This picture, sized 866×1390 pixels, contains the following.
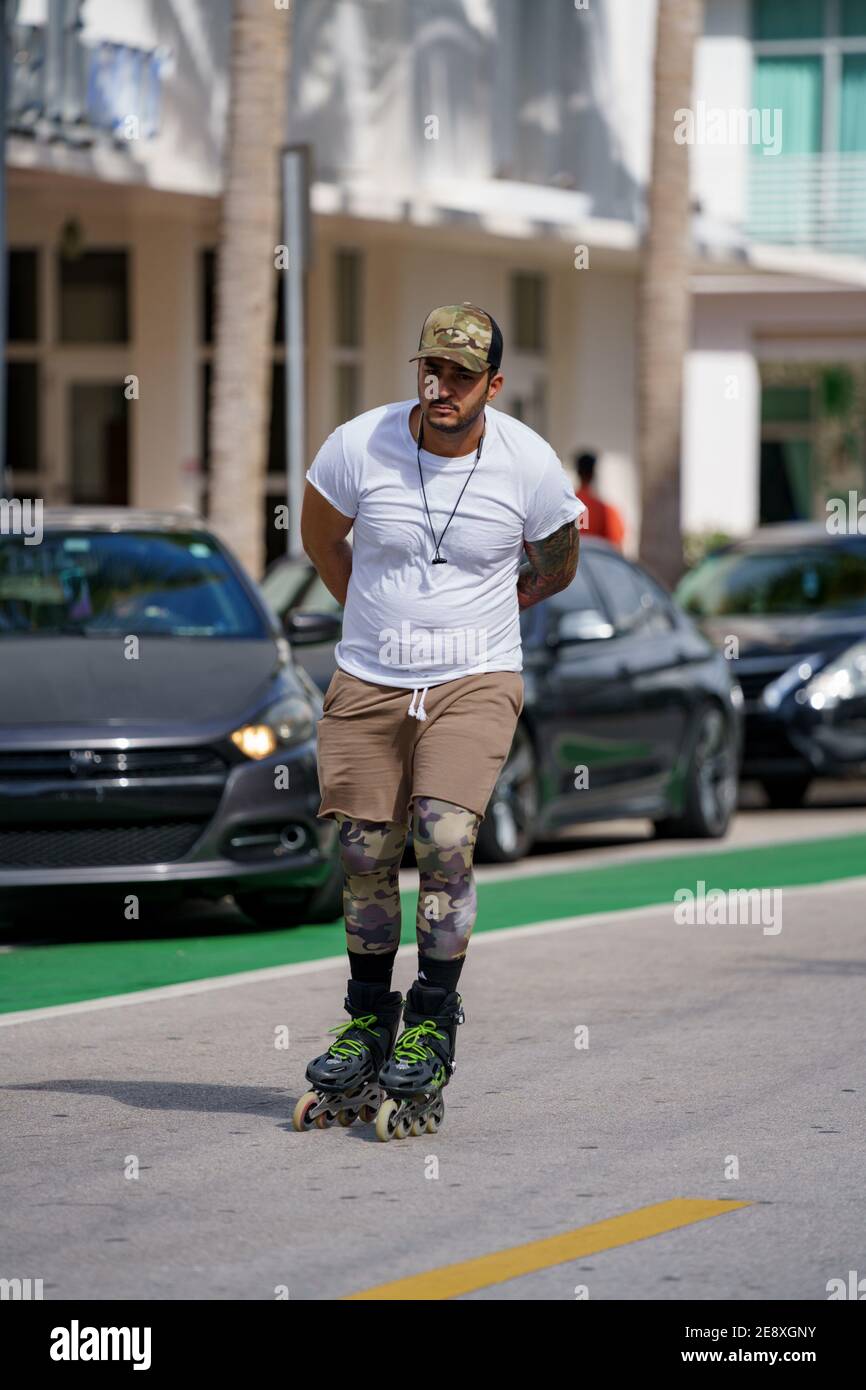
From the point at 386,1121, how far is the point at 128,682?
157 inches

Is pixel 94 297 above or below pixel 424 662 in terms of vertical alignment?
above

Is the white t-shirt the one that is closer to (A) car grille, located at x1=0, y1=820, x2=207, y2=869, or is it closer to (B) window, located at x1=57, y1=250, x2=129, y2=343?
(A) car grille, located at x1=0, y1=820, x2=207, y2=869

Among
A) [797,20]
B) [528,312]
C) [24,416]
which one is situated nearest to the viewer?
[24,416]

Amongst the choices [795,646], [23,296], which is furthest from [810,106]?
[795,646]

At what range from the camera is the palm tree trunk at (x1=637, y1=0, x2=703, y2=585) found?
853 inches

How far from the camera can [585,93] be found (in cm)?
3000

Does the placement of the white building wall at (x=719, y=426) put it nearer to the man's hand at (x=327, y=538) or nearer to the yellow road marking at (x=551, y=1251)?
the man's hand at (x=327, y=538)

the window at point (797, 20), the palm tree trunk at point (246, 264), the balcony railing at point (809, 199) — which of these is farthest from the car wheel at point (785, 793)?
the window at point (797, 20)

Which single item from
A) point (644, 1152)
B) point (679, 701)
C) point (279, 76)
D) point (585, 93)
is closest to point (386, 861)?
point (644, 1152)

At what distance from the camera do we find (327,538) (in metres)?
6.84

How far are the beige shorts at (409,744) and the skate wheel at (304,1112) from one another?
0.71 metres

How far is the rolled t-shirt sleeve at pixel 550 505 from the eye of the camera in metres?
6.73

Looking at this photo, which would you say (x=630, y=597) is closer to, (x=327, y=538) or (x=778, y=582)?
(x=778, y=582)
